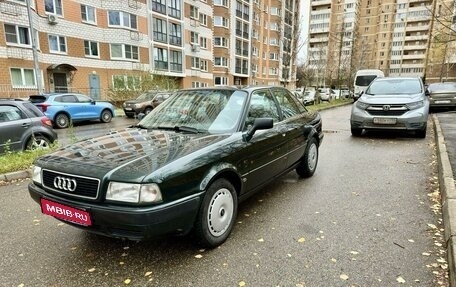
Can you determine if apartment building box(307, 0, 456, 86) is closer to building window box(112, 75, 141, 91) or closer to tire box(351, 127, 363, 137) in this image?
building window box(112, 75, 141, 91)

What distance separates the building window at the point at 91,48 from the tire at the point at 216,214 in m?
28.8

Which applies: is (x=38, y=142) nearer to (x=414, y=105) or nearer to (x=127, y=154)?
(x=127, y=154)

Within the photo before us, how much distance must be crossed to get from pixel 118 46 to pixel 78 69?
447 centimetres

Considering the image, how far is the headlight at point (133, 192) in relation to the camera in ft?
8.20

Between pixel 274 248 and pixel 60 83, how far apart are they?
28.2 metres

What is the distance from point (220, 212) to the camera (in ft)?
10.6

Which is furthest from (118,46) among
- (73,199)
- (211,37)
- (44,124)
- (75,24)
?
(73,199)

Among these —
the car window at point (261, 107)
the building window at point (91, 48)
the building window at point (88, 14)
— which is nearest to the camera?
the car window at point (261, 107)

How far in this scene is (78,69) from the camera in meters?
27.1

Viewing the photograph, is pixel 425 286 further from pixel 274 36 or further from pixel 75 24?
pixel 274 36

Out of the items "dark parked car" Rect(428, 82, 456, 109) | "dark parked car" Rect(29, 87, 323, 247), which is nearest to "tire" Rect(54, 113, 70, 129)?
"dark parked car" Rect(29, 87, 323, 247)

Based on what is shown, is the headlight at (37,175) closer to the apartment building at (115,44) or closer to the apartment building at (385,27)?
the apartment building at (115,44)

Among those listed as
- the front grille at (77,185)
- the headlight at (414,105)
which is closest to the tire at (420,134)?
the headlight at (414,105)

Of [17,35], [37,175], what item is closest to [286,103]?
[37,175]
